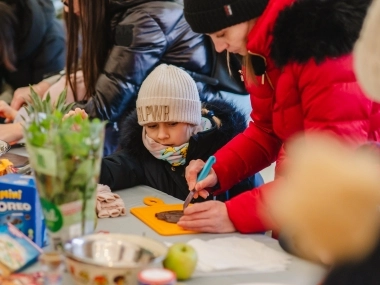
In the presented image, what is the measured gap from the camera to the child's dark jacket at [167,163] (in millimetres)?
1750

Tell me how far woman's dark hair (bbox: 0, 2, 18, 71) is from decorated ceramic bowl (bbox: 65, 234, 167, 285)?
208 centimetres

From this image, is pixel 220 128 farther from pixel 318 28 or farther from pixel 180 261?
pixel 180 261

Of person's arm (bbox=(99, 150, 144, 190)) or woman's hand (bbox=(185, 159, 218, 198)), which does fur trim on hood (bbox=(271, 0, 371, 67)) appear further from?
person's arm (bbox=(99, 150, 144, 190))

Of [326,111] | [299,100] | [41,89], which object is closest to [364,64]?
[326,111]

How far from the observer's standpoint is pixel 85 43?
7.10ft

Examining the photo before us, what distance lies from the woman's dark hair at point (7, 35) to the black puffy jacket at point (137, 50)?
0.89 meters

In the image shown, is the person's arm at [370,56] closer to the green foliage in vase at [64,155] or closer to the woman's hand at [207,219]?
the green foliage in vase at [64,155]

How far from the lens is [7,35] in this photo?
285 cm

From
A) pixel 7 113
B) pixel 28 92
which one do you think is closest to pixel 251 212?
pixel 7 113

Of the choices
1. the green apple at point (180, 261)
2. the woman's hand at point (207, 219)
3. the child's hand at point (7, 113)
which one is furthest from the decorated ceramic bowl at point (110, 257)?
the child's hand at point (7, 113)

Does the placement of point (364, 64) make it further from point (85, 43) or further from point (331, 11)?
point (85, 43)

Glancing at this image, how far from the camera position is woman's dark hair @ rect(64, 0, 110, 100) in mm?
2125

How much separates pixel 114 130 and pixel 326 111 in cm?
126

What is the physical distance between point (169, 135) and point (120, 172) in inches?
8.1
